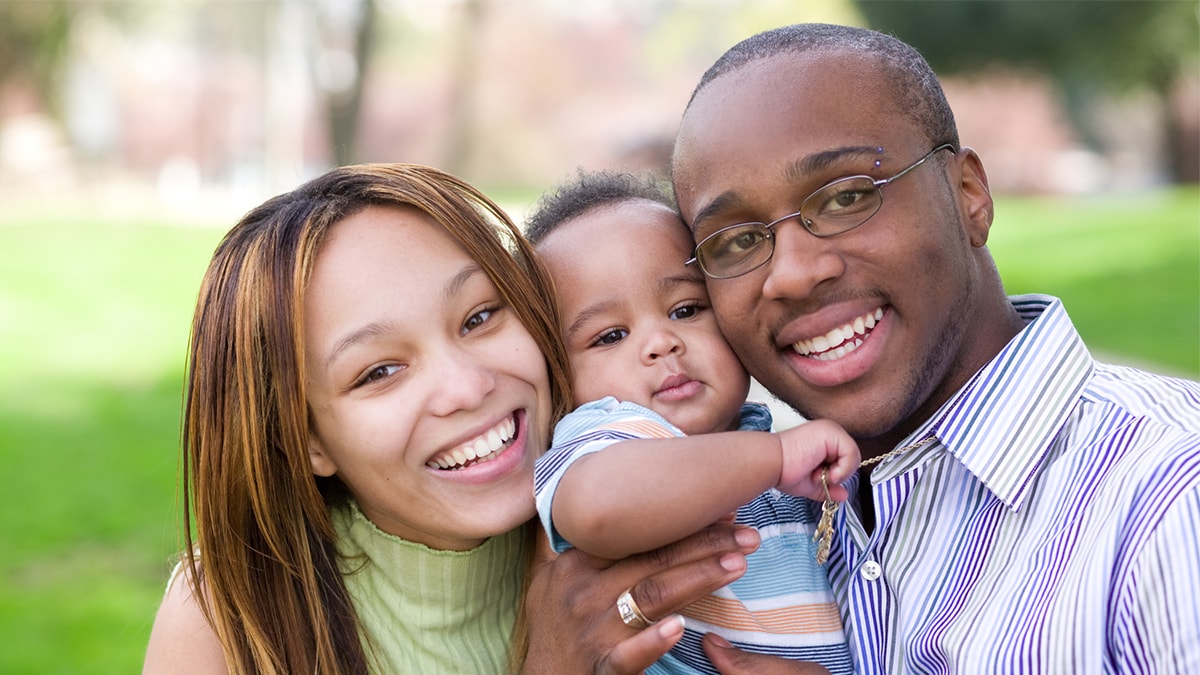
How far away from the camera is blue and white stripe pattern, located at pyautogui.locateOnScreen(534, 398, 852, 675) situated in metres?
2.64

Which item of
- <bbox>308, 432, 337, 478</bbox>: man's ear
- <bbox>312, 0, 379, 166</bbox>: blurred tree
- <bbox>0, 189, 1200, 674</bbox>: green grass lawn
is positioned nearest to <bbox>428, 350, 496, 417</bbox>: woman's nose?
<bbox>308, 432, 337, 478</bbox>: man's ear

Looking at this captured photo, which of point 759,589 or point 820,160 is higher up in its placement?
point 820,160

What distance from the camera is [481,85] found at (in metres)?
44.8

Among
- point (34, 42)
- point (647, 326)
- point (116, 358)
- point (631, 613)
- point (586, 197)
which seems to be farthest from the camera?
point (34, 42)

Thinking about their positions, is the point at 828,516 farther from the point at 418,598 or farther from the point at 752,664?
the point at 418,598

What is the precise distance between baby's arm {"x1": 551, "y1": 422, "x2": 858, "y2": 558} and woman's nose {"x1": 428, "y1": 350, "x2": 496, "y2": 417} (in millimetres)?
331

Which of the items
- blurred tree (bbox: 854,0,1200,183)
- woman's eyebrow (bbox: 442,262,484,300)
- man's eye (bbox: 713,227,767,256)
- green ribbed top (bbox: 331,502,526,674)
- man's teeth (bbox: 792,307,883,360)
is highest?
blurred tree (bbox: 854,0,1200,183)

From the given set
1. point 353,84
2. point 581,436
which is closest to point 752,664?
point 581,436

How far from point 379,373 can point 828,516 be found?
3.47 feet

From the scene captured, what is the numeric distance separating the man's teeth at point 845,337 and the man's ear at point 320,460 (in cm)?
117

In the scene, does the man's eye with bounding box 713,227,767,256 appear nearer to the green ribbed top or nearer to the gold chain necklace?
the gold chain necklace

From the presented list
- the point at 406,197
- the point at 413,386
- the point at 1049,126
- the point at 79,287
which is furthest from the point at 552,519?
the point at 1049,126

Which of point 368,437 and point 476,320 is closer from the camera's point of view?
point 368,437

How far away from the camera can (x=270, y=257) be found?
109 inches
